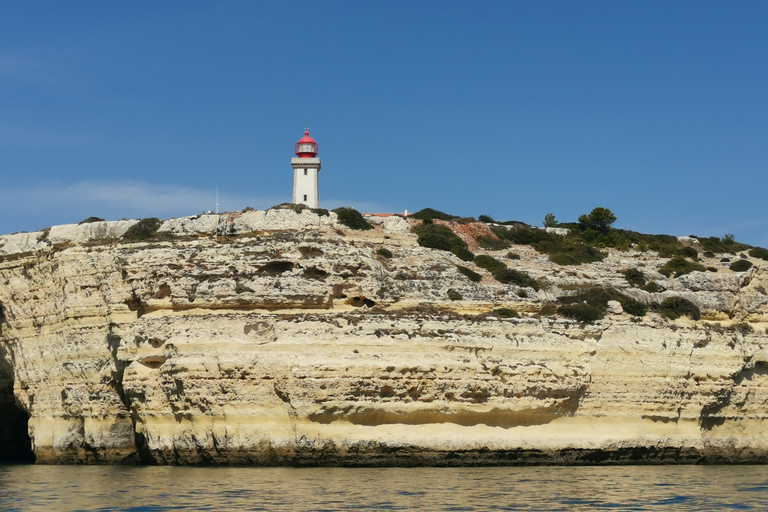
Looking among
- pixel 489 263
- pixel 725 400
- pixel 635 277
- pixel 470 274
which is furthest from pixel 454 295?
pixel 725 400

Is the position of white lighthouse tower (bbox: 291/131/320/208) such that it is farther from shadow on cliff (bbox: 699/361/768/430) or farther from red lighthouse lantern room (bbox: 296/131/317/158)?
shadow on cliff (bbox: 699/361/768/430)

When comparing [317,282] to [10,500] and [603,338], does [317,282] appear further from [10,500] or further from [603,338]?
[10,500]

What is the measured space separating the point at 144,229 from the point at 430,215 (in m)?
12.7

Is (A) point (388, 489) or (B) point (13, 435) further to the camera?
(B) point (13, 435)

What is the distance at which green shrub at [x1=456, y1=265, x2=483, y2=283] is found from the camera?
32.4 metres

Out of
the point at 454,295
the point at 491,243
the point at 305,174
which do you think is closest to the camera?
the point at 454,295

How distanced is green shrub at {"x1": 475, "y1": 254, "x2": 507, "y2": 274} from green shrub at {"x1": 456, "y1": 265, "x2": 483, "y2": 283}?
5.12ft

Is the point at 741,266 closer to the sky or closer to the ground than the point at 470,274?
closer to the sky

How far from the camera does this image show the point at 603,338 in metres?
29.3

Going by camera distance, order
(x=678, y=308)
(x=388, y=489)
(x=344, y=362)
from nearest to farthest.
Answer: (x=388, y=489), (x=344, y=362), (x=678, y=308)

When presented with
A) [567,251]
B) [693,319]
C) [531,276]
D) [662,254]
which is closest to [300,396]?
[531,276]

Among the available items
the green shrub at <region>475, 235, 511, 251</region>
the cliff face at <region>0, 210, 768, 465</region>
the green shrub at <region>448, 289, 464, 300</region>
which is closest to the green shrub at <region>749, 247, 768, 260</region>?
the cliff face at <region>0, 210, 768, 465</region>

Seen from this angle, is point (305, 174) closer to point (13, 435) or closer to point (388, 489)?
point (13, 435)

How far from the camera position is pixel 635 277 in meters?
35.3
